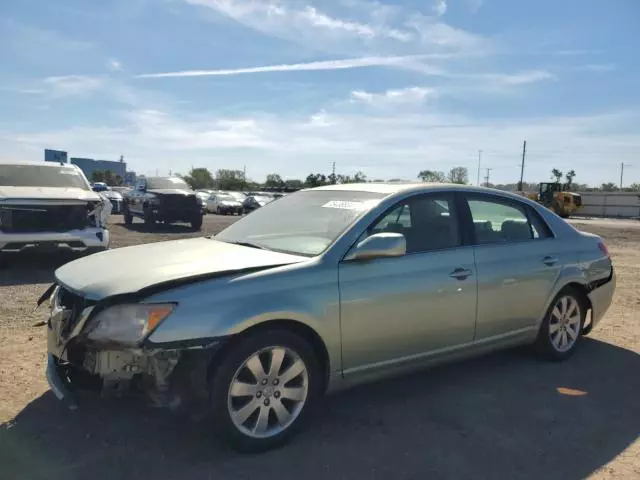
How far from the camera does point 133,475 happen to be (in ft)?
9.73

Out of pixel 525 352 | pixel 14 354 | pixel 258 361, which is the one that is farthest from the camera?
pixel 525 352

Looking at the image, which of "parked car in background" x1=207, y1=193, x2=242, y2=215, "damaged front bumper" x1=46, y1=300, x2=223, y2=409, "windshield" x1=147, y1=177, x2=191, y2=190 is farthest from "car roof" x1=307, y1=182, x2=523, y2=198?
"parked car in background" x1=207, y1=193, x2=242, y2=215

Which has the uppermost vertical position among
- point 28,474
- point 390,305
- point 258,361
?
point 390,305

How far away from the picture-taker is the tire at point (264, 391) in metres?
3.10

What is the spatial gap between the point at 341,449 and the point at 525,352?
271cm

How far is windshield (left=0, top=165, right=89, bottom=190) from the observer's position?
30.8 ft

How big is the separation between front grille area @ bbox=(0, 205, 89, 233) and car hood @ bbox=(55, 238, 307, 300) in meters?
5.10

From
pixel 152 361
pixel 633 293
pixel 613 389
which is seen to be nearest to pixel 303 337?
pixel 152 361

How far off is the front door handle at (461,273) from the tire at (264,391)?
131 cm

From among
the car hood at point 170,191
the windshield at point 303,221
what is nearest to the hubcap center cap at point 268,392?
the windshield at point 303,221

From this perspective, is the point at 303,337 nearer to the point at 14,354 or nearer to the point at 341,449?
the point at 341,449

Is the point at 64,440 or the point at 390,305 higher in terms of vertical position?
the point at 390,305

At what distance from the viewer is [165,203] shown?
18.4 metres

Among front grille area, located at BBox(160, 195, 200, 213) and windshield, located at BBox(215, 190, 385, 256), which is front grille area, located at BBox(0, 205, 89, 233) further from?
front grille area, located at BBox(160, 195, 200, 213)
